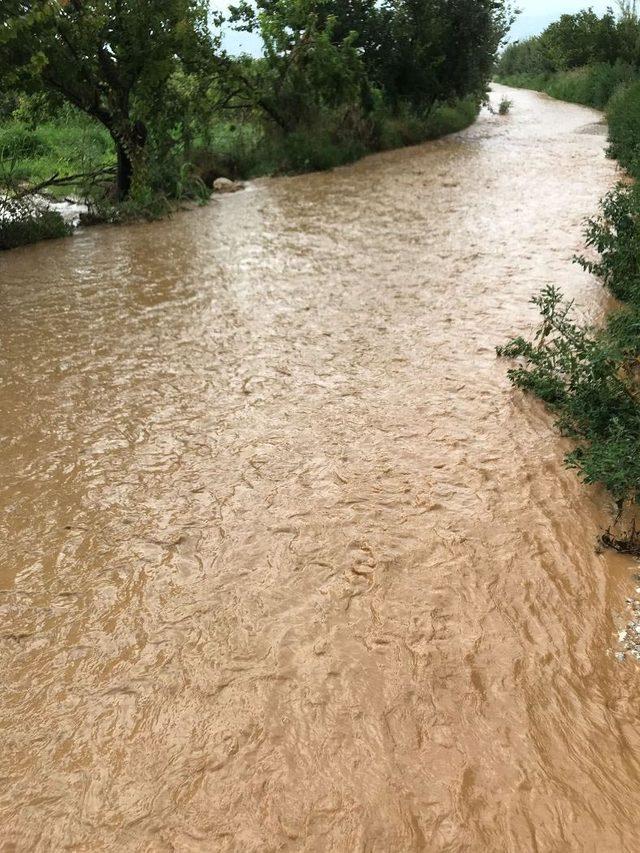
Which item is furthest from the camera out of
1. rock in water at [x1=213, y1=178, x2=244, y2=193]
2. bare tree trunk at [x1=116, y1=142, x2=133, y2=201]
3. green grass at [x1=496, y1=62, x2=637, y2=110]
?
green grass at [x1=496, y1=62, x2=637, y2=110]

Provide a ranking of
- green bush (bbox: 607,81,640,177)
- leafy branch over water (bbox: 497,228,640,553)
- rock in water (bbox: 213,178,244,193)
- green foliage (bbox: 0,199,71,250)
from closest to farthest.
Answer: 1. leafy branch over water (bbox: 497,228,640,553)
2. green foliage (bbox: 0,199,71,250)
3. green bush (bbox: 607,81,640,177)
4. rock in water (bbox: 213,178,244,193)

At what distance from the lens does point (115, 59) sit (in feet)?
35.1

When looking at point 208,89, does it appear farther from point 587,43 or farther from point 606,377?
point 587,43

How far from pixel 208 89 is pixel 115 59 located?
3.05m

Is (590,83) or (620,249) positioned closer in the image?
(620,249)

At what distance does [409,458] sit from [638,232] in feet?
12.2

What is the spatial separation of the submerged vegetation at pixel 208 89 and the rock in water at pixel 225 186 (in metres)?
0.30

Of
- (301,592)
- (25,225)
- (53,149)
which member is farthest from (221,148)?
(301,592)

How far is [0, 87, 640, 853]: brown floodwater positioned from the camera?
7.63ft

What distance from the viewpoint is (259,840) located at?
221cm

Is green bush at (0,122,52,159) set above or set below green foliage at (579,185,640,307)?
above

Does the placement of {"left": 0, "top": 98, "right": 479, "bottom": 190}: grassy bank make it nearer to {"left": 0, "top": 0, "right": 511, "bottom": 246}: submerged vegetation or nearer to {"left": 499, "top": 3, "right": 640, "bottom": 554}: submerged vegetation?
{"left": 0, "top": 0, "right": 511, "bottom": 246}: submerged vegetation

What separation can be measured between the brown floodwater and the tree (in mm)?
4890

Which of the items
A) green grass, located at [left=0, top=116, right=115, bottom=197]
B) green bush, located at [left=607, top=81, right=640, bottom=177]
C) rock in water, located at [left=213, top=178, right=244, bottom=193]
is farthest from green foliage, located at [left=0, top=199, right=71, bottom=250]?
green bush, located at [left=607, top=81, right=640, bottom=177]
